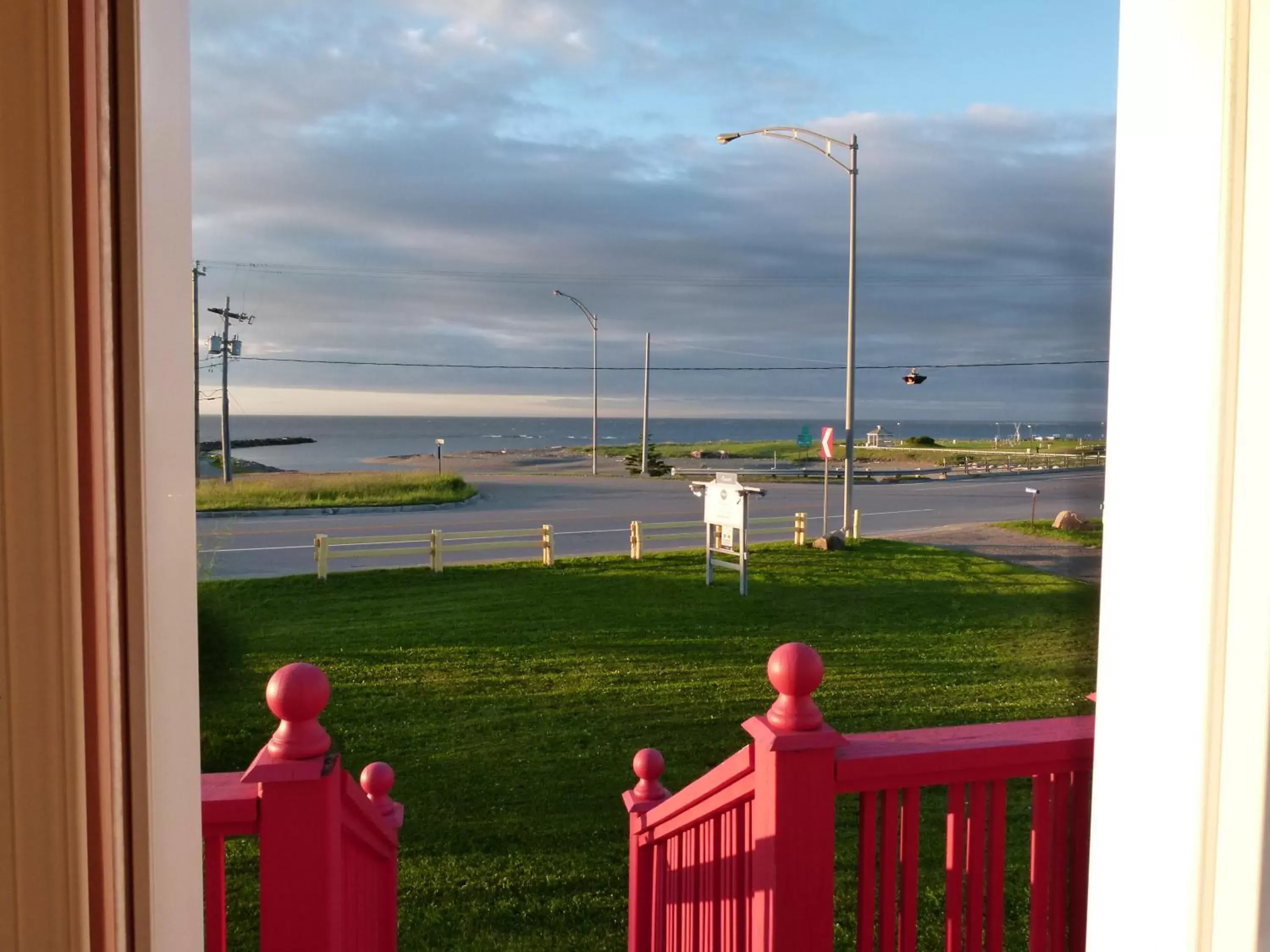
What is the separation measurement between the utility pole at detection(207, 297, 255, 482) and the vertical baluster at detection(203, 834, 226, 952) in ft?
12.5

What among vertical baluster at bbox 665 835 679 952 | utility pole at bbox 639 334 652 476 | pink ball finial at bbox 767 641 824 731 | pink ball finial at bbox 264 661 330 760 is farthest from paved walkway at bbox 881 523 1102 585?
utility pole at bbox 639 334 652 476

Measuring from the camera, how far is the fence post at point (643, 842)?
2094mm

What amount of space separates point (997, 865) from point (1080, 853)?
13 cm

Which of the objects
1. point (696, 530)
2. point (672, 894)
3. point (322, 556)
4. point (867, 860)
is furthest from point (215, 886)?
point (696, 530)

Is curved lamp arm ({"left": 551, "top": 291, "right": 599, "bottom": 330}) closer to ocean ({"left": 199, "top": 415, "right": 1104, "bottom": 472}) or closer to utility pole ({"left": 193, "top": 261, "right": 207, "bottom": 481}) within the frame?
ocean ({"left": 199, "top": 415, "right": 1104, "bottom": 472})

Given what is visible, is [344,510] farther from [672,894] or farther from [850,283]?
[672,894]

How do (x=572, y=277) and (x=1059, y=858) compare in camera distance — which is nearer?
(x=1059, y=858)

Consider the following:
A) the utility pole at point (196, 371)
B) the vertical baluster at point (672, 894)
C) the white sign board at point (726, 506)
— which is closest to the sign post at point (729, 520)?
the white sign board at point (726, 506)

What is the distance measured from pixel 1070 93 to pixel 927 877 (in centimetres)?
264

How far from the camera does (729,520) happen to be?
25.8ft

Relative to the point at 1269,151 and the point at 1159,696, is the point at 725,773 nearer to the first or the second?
the point at 1159,696

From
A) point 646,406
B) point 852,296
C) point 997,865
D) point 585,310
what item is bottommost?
point 997,865

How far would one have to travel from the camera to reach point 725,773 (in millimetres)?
1256

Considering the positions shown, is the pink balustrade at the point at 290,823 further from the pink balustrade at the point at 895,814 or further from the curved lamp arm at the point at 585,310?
the curved lamp arm at the point at 585,310
